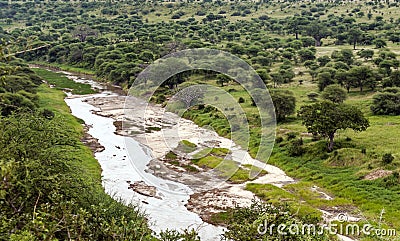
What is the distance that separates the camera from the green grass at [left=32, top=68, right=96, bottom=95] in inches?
3664

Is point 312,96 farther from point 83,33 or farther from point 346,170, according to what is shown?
point 83,33

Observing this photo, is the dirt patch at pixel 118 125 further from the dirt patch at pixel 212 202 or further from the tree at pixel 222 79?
the dirt patch at pixel 212 202

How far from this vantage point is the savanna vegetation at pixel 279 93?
858 inches

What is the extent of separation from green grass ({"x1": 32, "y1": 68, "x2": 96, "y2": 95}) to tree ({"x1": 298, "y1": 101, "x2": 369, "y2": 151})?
56.7 m

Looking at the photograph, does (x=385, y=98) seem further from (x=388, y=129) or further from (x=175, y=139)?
(x=175, y=139)

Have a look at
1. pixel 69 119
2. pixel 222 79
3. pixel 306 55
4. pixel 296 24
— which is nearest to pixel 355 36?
pixel 306 55

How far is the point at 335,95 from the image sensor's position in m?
62.5

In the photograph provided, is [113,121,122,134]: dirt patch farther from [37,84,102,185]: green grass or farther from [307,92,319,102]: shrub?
[307,92,319,102]: shrub

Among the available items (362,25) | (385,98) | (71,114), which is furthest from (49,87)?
(362,25)

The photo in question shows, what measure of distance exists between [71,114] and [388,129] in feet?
152

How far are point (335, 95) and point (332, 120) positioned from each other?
1964 cm

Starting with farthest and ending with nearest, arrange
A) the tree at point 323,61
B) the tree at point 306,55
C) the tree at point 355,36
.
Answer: the tree at point 355,36, the tree at point 306,55, the tree at point 323,61

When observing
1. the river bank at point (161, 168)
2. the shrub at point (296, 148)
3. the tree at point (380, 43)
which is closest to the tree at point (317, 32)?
the tree at point (380, 43)

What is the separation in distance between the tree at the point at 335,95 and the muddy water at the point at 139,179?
26.5 metres
